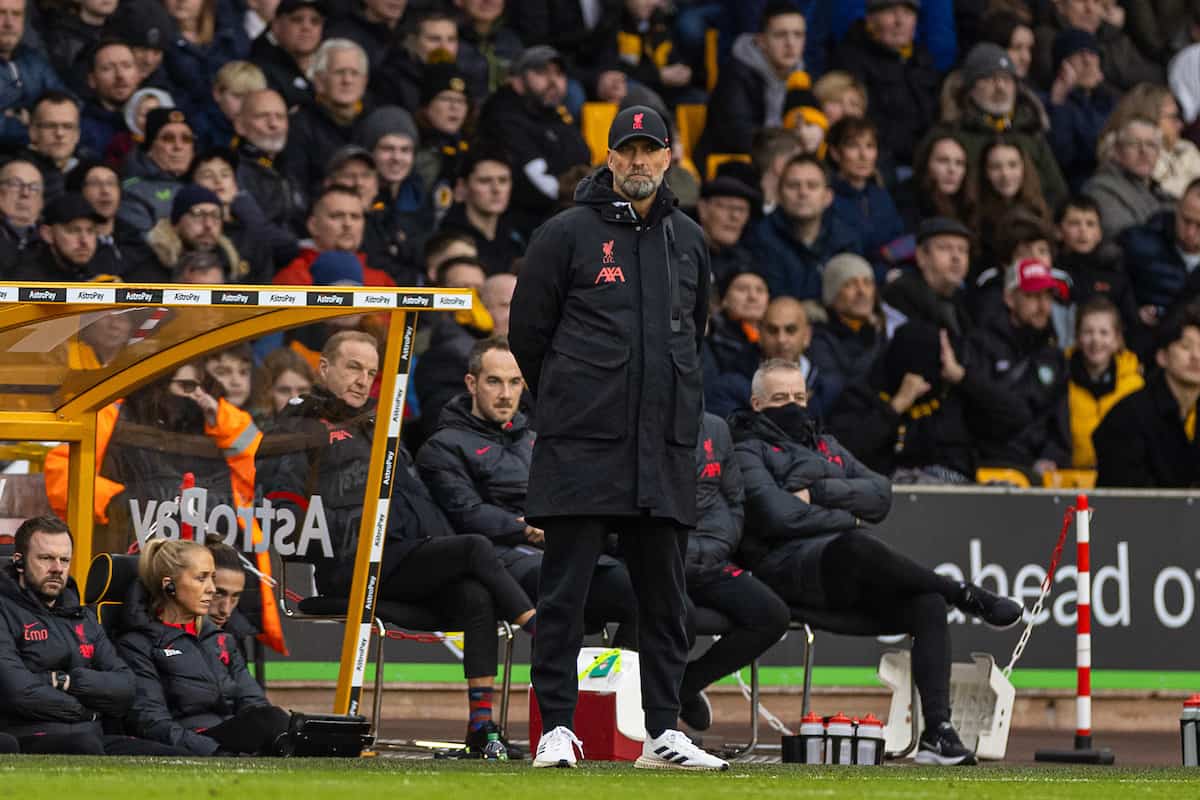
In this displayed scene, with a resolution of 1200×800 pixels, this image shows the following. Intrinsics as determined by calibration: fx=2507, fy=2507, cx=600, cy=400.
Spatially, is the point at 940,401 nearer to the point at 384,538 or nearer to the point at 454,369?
the point at 454,369

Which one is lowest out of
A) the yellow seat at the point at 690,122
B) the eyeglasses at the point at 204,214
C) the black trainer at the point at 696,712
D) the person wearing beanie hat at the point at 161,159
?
the black trainer at the point at 696,712

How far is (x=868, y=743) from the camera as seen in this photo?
10945mm

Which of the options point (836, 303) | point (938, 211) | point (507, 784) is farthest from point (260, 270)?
point (507, 784)

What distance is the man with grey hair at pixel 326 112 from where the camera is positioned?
16.1 meters

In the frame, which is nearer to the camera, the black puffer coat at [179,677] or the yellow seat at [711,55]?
the black puffer coat at [179,677]

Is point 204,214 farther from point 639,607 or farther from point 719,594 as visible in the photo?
point 639,607

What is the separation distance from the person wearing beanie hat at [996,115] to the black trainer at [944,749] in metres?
7.35

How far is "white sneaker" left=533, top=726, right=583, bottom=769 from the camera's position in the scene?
9.09 m

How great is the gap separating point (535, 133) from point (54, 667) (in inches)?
298

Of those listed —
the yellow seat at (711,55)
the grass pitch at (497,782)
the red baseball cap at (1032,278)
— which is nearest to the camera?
the grass pitch at (497,782)

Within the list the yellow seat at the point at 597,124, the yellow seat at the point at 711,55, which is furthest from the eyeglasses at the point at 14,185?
the yellow seat at the point at 711,55

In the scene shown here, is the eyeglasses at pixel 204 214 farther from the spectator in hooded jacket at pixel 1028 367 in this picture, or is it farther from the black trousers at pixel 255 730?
the spectator in hooded jacket at pixel 1028 367

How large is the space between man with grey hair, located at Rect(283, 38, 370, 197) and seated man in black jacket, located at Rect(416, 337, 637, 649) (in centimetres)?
460

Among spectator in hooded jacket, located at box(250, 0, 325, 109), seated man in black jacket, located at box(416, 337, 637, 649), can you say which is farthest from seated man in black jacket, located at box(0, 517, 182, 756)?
spectator in hooded jacket, located at box(250, 0, 325, 109)
